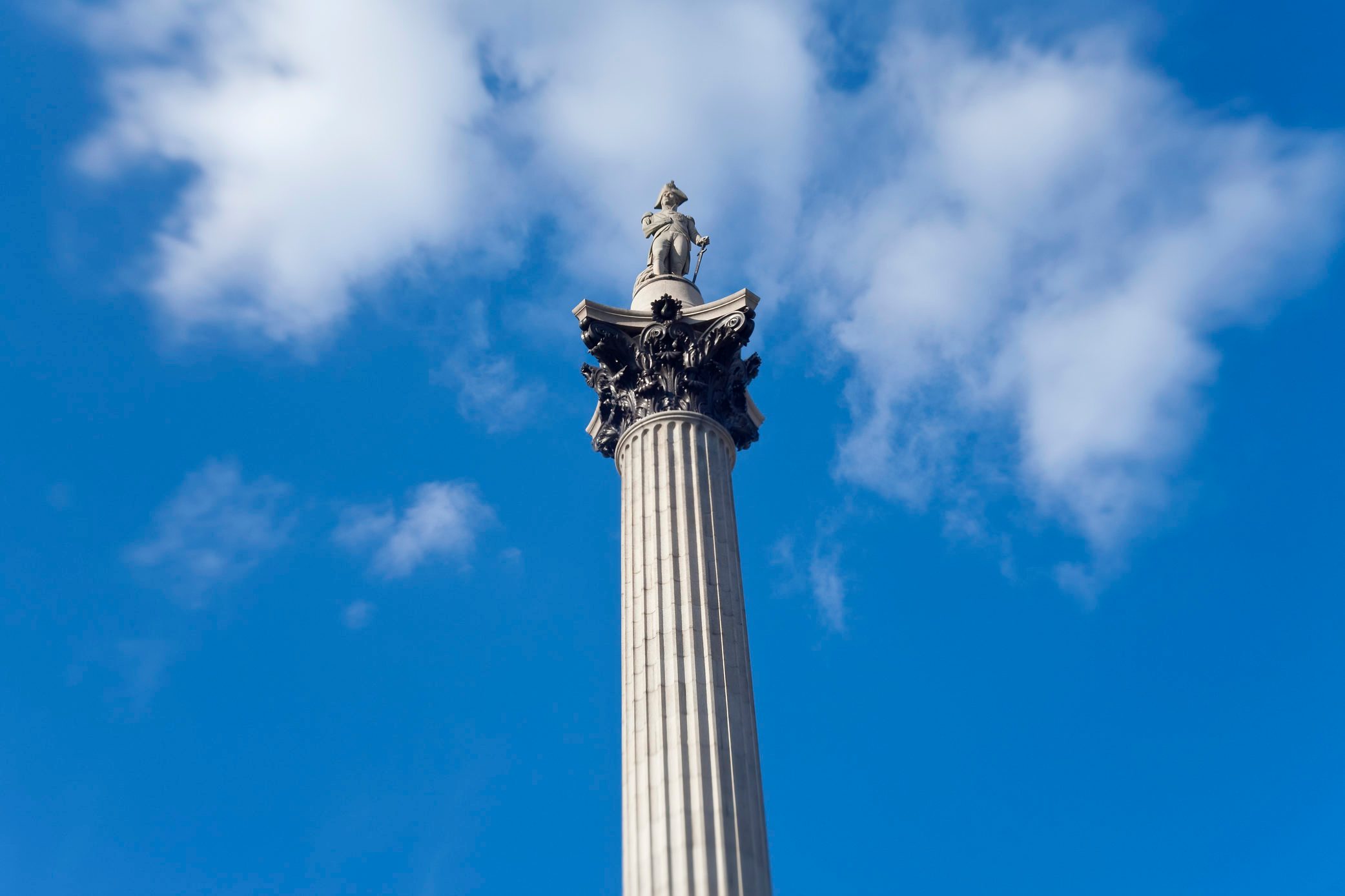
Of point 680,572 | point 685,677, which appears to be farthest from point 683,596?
point 685,677

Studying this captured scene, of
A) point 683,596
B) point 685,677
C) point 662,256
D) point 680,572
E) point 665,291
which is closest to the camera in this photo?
point 685,677

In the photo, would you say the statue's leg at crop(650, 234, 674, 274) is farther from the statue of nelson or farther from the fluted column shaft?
the fluted column shaft

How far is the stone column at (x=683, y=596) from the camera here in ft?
74.5

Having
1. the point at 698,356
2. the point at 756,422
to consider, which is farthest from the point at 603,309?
the point at 756,422

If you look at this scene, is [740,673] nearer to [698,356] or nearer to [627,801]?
[627,801]

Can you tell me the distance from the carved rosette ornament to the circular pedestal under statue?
1.07 metres

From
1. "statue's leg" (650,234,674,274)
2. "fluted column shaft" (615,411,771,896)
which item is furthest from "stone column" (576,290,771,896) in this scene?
"statue's leg" (650,234,674,274)

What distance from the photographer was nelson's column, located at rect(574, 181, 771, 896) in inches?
896

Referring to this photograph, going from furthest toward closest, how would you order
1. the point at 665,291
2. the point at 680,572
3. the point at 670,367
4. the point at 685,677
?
the point at 665,291, the point at 670,367, the point at 680,572, the point at 685,677

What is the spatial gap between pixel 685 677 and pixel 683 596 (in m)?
1.71

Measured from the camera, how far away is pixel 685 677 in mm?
24578

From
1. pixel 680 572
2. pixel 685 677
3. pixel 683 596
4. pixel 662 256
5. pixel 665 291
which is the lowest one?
pixel 685 677

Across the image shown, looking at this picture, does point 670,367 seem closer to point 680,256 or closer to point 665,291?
point 665,291

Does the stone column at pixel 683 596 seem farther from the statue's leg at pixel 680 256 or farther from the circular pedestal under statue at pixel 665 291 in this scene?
the statue's leg at pixel 680 256
